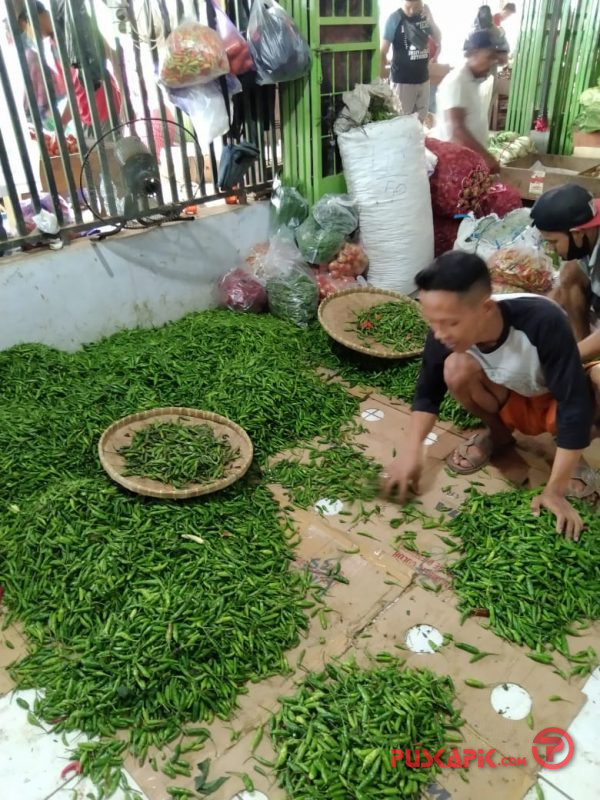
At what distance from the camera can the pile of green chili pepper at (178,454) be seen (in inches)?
105

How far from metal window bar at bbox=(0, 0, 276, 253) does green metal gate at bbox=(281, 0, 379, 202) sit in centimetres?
58

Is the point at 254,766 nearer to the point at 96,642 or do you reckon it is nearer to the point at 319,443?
the point at 96,642

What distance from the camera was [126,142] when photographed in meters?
3.79

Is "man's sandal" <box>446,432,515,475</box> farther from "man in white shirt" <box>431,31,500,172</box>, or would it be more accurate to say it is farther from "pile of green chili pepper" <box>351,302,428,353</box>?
"man in white shirt" <box>431,31,500,172</box>

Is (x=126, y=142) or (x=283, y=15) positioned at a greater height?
(x=283, y=15)

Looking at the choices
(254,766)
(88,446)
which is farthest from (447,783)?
(88,446)

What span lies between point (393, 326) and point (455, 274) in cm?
200

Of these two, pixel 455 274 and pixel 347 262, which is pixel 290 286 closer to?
pixel 347 262

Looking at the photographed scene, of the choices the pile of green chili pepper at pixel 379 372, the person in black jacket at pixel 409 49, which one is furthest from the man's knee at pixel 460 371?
the person in black jacket at pixel 409 49

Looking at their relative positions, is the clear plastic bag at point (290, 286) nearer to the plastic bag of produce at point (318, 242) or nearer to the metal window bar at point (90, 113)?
the plastic bag of produce at point (318, 242)

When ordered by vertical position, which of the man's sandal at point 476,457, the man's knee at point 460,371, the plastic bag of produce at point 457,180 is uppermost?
the plastic bag of produce at point 457,180

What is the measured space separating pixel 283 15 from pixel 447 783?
4.52 metres

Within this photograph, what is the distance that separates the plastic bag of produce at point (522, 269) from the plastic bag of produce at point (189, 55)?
2330 millimetres
